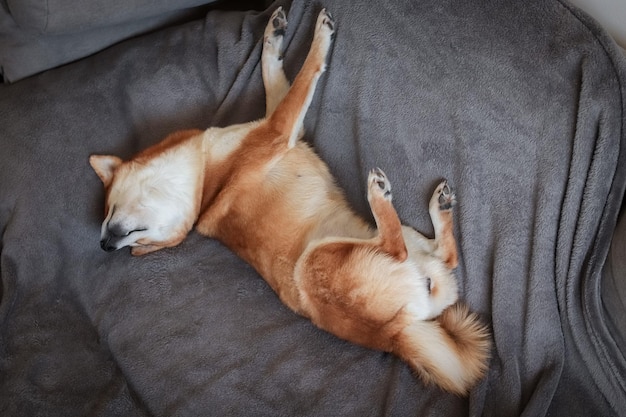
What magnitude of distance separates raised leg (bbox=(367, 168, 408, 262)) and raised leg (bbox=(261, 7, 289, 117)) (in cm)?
52

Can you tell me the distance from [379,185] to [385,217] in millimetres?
96

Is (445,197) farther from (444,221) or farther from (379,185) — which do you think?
(379,185)

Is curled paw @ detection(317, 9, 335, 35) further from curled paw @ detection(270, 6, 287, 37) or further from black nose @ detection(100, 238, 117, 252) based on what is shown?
black nose @ detection(100, 238, 117, 252)

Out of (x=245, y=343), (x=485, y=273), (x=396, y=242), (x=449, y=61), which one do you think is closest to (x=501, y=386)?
(x=485, y=273)

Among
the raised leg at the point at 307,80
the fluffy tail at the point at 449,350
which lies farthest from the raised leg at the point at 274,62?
the fluffy tail at the point at 449,350

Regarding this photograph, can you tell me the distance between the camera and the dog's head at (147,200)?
1848 mm

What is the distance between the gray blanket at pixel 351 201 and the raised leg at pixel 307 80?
4cm

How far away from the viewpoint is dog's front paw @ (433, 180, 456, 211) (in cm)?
156

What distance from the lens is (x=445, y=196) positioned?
156 cm

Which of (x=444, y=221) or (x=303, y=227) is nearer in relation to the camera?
(x=444, y=221)

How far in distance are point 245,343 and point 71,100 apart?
1086mm

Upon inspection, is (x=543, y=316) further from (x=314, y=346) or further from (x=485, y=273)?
(x=314, y=346)

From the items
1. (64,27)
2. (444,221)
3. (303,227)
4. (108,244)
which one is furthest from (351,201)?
(64,27)

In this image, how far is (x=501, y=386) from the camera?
145 centimetres
